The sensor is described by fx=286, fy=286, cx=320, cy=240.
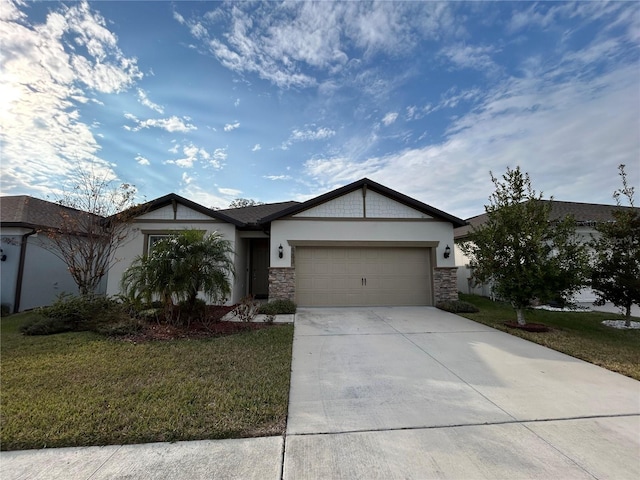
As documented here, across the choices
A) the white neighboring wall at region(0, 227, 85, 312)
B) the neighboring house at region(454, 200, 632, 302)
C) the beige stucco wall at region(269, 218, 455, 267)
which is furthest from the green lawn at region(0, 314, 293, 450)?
the neighboring house at region(454, 200, 632, 302)

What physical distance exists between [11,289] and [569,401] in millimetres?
15514

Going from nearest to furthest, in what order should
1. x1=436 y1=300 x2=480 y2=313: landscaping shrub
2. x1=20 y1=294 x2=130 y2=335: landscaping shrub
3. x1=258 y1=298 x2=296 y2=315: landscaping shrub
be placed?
x1=20 y1=294 x2=130 y2=335: landscaping shrub → x1=258 y1=298 x2=296 y2=315: landscaping shrub → x1=436 y1=300 x2=480 y2=313: landscaping shrub

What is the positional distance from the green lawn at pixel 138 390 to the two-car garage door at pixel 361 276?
4.77m

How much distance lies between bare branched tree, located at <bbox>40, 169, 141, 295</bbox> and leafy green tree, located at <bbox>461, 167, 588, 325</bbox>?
39.0ft

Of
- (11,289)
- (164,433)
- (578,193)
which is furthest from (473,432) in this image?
(578,193)

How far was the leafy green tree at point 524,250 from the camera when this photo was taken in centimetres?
736

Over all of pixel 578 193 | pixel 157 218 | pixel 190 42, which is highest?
pixel 190 42

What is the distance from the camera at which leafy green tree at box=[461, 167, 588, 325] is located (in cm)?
736

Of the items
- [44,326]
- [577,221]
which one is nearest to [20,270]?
[44,326]

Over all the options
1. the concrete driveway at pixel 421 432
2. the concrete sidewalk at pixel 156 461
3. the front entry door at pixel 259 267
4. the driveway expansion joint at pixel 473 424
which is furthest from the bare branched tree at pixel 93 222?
the driveway expansion joint at pixel 473 424

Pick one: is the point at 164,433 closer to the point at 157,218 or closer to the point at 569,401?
the point at 569,401

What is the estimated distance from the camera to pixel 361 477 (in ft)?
7.63

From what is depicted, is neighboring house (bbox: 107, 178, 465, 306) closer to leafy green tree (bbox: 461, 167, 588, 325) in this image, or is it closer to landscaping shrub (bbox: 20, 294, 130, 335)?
leafy green tree (bbox: 461, 167, 588, 325)

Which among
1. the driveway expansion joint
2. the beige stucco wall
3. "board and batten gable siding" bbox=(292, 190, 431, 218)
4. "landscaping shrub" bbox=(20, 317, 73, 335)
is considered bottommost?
the driveway expansion joint
